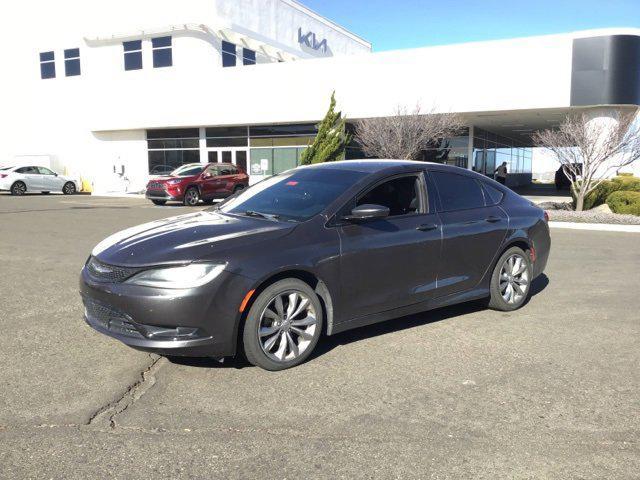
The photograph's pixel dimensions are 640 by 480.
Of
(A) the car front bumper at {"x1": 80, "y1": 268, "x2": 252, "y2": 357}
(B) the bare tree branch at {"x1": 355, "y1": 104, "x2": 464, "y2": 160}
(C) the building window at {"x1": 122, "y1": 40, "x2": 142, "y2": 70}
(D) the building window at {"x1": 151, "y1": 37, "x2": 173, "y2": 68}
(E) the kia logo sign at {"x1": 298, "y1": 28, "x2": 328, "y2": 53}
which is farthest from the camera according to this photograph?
(E) the kia logo sign at {"x1": 298, "y1": 28, "x2": 328, "y2": 53}

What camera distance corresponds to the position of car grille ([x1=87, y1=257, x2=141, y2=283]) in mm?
4000

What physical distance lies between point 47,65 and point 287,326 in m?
37.4

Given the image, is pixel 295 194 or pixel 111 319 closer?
pixel 111 319

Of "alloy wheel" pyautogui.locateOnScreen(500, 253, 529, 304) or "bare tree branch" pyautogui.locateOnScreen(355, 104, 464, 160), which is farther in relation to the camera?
"bare tree branch" pyautogui.locateOnScreen(355, 104, 464, 160)

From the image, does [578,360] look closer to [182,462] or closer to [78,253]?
[182,462]

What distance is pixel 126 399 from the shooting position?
379cm

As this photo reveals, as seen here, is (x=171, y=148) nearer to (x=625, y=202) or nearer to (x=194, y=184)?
(x=194, y=184)

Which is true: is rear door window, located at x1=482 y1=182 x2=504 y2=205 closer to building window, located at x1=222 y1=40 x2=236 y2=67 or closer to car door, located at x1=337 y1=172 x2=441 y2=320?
car door, located at x1=337 y1=172 x2=441 y2=320

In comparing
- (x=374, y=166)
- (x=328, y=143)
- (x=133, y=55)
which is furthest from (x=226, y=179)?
(x=374, y=166)

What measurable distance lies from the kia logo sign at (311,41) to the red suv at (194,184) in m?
18.8

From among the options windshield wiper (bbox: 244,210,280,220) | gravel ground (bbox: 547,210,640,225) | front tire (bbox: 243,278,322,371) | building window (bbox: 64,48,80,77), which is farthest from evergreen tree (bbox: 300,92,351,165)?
front tire (bbox: 243,278,322,371)

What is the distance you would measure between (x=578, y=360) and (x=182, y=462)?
3261 mm

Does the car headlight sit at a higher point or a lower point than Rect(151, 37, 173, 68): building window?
lower

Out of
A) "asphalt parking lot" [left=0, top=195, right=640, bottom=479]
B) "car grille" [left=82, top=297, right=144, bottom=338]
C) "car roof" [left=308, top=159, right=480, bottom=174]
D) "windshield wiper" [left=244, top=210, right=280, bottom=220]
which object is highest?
"car roof" [left=308, top=159, right=480, bottom=174]
